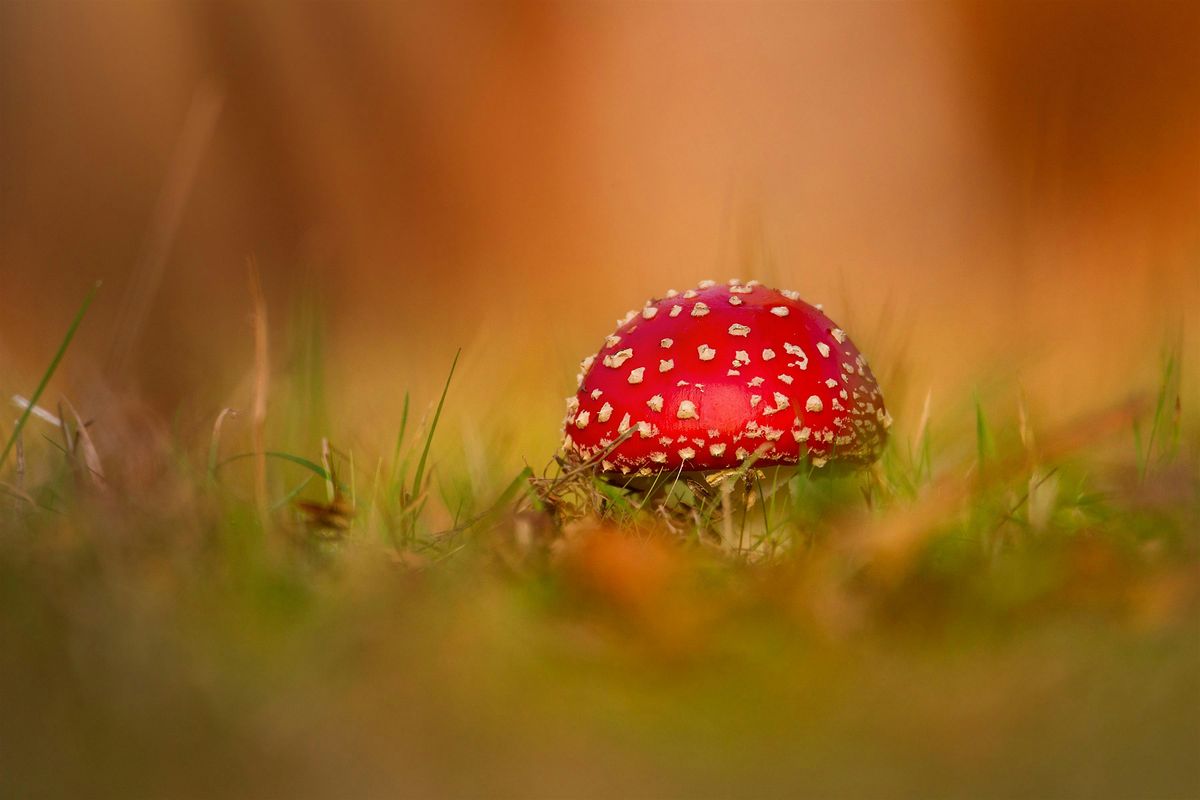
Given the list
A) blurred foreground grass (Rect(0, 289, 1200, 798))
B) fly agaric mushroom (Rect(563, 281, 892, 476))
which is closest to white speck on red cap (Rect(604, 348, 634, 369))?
fly agaric mushroom (Rect(563, 281, 892, 476))

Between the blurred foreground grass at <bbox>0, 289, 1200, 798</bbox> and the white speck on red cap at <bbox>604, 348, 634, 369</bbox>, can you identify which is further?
the white speck on red cap at <bbox>604, 348, 634, 369</bbox>

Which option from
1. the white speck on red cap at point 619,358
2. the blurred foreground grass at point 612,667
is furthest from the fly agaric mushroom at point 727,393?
the blurred foreground grass at point 612,667

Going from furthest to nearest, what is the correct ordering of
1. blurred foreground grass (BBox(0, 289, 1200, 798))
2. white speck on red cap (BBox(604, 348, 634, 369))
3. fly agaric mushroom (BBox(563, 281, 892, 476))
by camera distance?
white speck on red cap (BBox(604, 348, 634, 369))
fly agaric mushroom (BBox(563, 281, 892, 476))
blurred foreground grass (BBox(0, 289, 1200, 798))

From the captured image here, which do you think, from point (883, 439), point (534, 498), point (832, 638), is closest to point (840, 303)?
point (883, 439)

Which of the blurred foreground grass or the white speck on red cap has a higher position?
the white speck on red cap

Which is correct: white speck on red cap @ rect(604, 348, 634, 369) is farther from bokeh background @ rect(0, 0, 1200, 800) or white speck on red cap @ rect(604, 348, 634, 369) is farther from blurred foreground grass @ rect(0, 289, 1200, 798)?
blurred foreground grass @ rect(0, 289, 1200, 798)

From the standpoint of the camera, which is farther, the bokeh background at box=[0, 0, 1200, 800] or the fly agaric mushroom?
the fly agaric mushroom

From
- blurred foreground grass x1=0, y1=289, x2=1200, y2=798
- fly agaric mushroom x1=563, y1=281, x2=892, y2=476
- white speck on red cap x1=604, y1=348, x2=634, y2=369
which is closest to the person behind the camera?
blurred foreground grass x1=0, y1=289, x2=1200, y2=798
